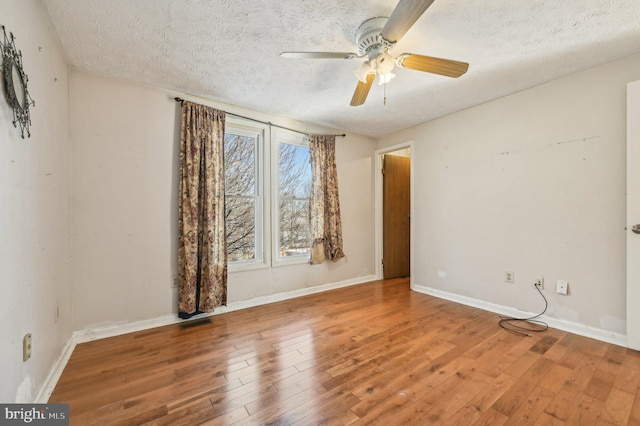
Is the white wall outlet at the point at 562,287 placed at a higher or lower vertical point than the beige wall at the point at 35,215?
lower

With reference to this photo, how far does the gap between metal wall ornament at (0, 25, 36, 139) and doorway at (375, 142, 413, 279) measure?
3.93 m

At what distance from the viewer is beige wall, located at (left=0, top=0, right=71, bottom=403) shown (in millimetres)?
A: 1192

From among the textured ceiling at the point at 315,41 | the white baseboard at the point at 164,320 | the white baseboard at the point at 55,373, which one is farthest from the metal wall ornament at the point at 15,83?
the white baseboard at the point at 164,320

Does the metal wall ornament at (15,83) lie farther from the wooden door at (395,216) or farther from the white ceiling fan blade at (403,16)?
the wooden door at (395,216)

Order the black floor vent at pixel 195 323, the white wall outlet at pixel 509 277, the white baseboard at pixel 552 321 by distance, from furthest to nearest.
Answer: the white wall outlet at pixel 509 277, the black floor vent at pixel 195 323, the white baseboard at pixel 552 321

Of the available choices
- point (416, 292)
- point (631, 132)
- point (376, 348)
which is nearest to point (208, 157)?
point (376, 348)

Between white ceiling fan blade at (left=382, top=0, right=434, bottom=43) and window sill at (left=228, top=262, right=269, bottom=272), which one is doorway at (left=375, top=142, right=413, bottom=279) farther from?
white ceiling fan blade at (left=382, top=0, right=434, bottom=43)

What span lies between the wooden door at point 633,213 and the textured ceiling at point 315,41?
474 mm

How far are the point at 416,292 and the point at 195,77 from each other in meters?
3.72

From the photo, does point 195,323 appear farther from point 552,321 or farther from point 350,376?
point 552,321

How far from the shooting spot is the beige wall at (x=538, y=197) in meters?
2.24

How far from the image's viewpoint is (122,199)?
2.46 m

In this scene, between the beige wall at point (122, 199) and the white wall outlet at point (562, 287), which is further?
the white wall outlet at point (562, 287)

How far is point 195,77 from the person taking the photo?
96.7 inches
